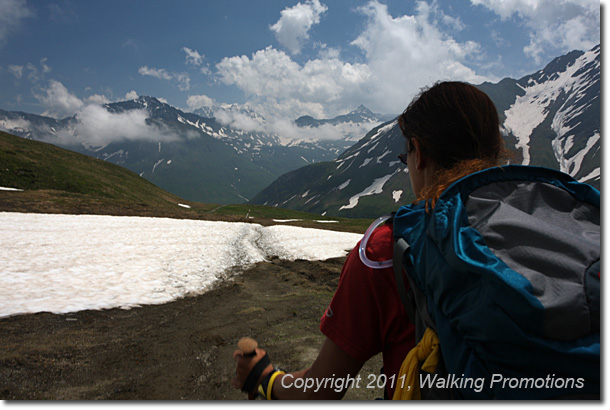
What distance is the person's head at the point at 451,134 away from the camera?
2559 millimetres

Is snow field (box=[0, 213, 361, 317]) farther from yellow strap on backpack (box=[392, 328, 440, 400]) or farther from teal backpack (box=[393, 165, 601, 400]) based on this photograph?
teal backpack (box=[393, 165, 601, 400])

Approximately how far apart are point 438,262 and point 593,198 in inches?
43.7

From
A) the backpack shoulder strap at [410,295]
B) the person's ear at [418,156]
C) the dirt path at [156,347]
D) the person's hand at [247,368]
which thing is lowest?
the dirt path at [156,347]

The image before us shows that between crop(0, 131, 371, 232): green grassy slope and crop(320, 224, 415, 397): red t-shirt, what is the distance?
1763 inches

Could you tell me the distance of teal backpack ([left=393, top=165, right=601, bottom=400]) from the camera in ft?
5.35

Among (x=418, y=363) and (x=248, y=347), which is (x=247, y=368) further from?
(x=418, y=363)

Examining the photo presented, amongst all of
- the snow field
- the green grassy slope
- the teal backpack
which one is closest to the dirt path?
the snow field

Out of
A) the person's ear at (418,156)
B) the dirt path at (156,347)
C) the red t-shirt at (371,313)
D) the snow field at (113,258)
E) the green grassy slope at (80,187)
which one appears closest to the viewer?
the red t-shirt at (371,313)

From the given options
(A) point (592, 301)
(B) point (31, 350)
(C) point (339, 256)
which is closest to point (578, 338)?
(A) point (592, 301)

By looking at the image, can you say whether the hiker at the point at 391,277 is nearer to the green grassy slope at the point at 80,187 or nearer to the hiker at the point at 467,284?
the hiker at the point at 467,284

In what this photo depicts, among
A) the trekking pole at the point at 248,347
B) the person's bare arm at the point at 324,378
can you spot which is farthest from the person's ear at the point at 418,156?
the trekking pole at the point at 248,347

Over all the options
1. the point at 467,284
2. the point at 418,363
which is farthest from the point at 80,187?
the point at 467,284

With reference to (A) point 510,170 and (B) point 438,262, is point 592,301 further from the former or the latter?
→ (A) point 510,170

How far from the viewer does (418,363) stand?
7.34 ft
